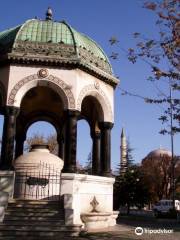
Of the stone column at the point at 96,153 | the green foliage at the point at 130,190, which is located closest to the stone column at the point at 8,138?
the stone column at the point at 96,153

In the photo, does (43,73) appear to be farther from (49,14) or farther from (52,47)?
(49,14)

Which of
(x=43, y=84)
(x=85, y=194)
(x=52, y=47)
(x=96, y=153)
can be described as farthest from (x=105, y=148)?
(x=52, y=47)

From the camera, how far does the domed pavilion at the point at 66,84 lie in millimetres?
14672

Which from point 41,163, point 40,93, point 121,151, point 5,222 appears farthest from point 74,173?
point 121,151

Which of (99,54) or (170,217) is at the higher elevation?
(99,54)

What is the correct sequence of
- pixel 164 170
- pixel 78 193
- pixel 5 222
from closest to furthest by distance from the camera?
1. pixel 5 222
2. pixel 78 193
3. pixel 164 170

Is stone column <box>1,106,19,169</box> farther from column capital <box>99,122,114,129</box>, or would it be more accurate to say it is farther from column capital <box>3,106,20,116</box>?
column capital <box>99,122,114,129</box>

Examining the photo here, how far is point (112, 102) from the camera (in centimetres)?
1745

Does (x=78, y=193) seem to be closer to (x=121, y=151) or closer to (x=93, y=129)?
(x=93, y=129)

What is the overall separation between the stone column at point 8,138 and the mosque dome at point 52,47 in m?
2.29

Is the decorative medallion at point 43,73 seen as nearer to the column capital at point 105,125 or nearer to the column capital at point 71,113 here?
the column capital at point 71,113

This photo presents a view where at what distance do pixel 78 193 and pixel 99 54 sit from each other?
716 cm

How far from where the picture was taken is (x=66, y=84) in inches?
615

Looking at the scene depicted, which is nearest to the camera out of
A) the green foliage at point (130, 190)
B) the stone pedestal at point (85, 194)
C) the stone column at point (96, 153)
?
Answer: the stone pedestal at point (85, 194)
